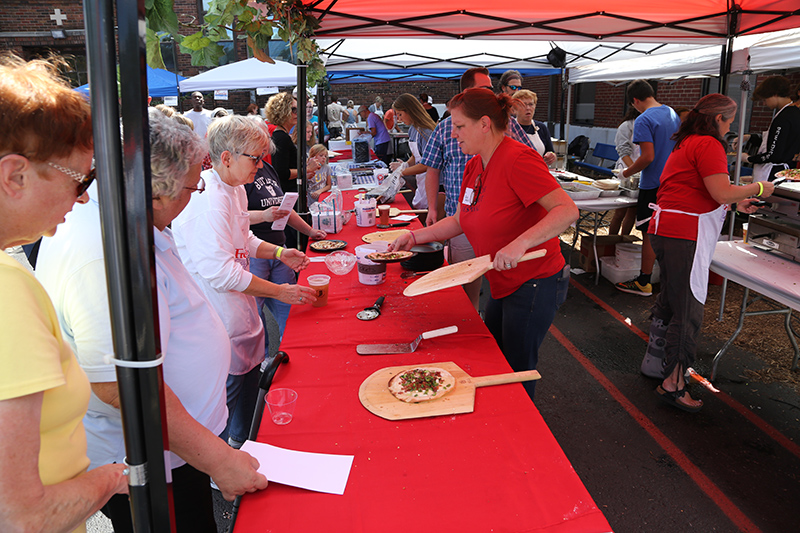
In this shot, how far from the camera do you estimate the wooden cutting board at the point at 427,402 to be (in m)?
1.57

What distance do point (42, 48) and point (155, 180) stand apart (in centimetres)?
2051

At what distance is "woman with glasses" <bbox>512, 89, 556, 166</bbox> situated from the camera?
5.06 m

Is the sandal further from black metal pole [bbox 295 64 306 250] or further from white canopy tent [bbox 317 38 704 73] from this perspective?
white canopy tent [bbox 317 38 704 73]

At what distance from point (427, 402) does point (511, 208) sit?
103cm

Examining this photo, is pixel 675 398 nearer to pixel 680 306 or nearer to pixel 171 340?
pixel 680 306

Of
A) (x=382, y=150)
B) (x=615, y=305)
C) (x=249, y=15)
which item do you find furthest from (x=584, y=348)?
(x=382, y=150)

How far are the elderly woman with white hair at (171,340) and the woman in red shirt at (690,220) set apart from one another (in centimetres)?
283

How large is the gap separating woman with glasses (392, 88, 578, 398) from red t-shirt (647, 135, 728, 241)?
117cm

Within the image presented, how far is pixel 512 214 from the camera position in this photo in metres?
2.27

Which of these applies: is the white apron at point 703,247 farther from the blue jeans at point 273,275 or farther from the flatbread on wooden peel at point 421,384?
the blue jeans at point 273,275

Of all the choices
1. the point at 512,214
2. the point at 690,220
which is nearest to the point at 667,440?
the point at 690,220

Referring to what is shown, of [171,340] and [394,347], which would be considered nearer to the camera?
[171,340]

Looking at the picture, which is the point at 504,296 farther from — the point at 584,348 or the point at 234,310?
the point at 584,348

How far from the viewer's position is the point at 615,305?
493cm
